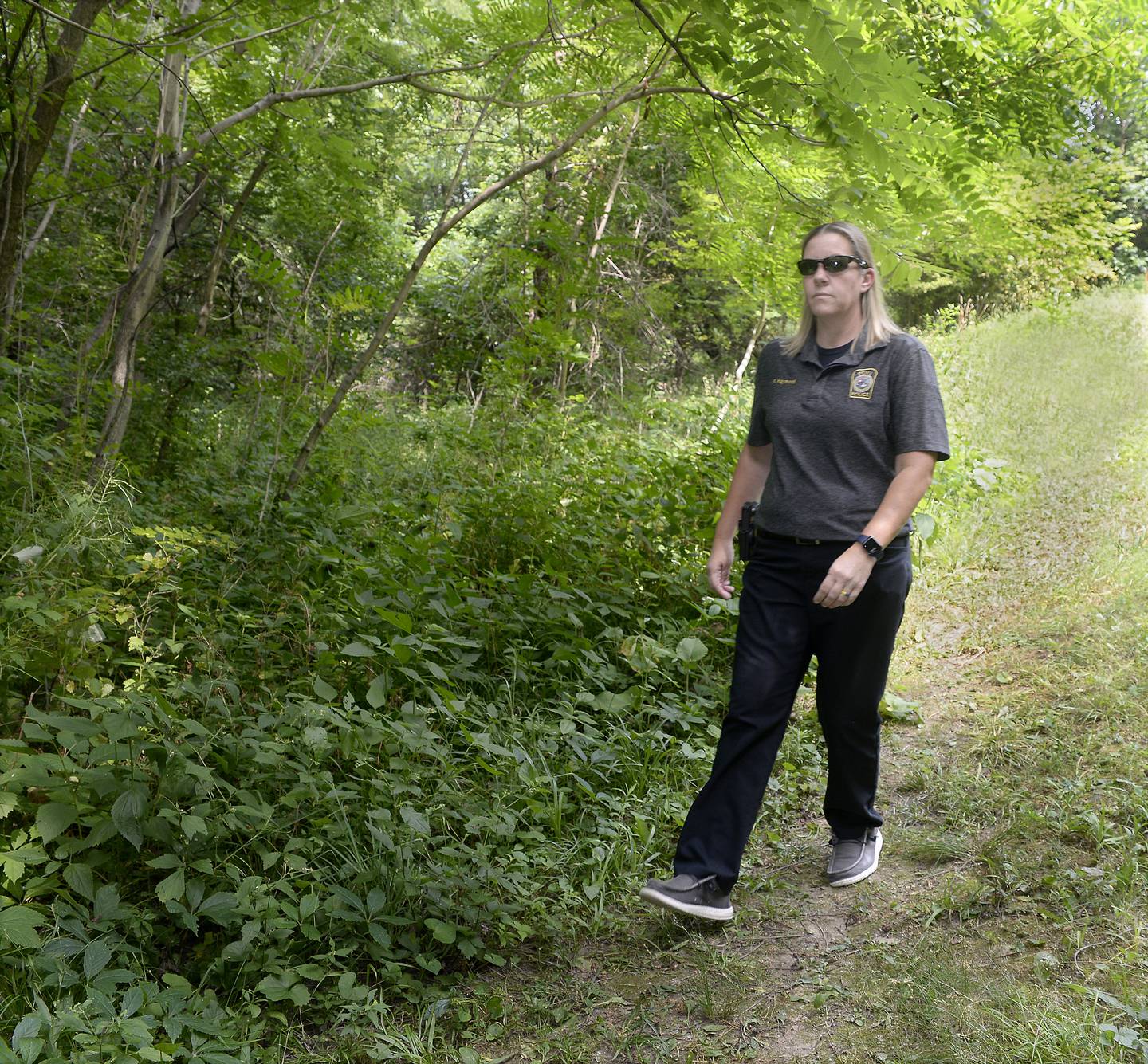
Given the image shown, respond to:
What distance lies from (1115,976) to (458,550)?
3855 mm

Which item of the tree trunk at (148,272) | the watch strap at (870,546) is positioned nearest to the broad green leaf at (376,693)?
the watch strap at (870,546)

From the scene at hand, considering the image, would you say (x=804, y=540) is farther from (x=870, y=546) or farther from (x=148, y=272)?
(x=148, y=272)

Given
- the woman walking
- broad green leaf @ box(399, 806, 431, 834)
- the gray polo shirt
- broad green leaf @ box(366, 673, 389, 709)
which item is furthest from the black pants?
broad green leaf @ box(366, 673, 389, 709)

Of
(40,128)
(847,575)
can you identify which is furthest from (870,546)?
(40,128)

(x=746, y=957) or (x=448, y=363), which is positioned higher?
(x=448, y=363)

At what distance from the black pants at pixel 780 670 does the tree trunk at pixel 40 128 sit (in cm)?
387

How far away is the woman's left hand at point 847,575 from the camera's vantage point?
303cm

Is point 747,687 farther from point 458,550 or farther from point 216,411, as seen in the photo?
point 216,411

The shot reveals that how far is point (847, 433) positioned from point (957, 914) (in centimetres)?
167

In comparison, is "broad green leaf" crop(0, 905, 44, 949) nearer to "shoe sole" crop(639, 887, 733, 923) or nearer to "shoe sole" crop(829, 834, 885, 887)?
"shoe sole" crop(639, 887, 733, 923)

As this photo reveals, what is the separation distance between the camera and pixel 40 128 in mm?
4750

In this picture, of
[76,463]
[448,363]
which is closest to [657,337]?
[448,363]

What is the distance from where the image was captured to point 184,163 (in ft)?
17.0

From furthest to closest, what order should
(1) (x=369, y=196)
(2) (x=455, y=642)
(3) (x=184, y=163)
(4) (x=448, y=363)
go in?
(4) (x=448, y=363) < (1) (x=369, y=196) < (3) (x=184, y=163) < (2) (x=455, y=642)
